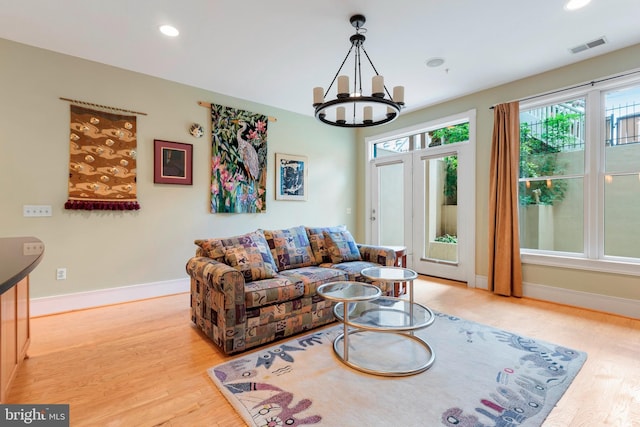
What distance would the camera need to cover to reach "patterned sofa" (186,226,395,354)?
7.22 ft

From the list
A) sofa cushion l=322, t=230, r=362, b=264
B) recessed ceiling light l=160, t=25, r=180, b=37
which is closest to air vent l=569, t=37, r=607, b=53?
sofa cushion l=322, t=230, r=362, b=264

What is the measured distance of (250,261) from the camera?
2.59 metres

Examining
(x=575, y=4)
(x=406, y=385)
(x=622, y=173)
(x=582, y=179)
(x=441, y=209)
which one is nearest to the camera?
(x=406, y=385)

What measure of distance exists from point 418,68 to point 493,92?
1341 mm

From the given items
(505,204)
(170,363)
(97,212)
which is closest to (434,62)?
(505,204)

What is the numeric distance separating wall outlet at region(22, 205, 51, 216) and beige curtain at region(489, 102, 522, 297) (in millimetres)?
5287

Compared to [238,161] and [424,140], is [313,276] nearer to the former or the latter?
[238,161]

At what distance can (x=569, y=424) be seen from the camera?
1.51 meters

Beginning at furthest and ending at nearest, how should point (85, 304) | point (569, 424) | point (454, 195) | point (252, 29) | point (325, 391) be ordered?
1. point (454, 195)
2. point (85, 304)
3. point (252, 29)
4. point (325, 391)
5. point (569, 424)

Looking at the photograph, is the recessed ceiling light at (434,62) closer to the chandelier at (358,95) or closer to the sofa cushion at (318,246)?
the chandelier at (358,95)

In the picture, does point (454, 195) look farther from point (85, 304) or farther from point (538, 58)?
point (85, 304)

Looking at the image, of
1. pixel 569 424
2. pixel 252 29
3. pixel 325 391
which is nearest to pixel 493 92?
pixel 252 29

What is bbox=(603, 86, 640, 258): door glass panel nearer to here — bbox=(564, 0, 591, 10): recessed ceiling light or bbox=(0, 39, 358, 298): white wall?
bbox=(564, 0, 591, 10): recessed ceiling light

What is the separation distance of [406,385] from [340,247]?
176cm
